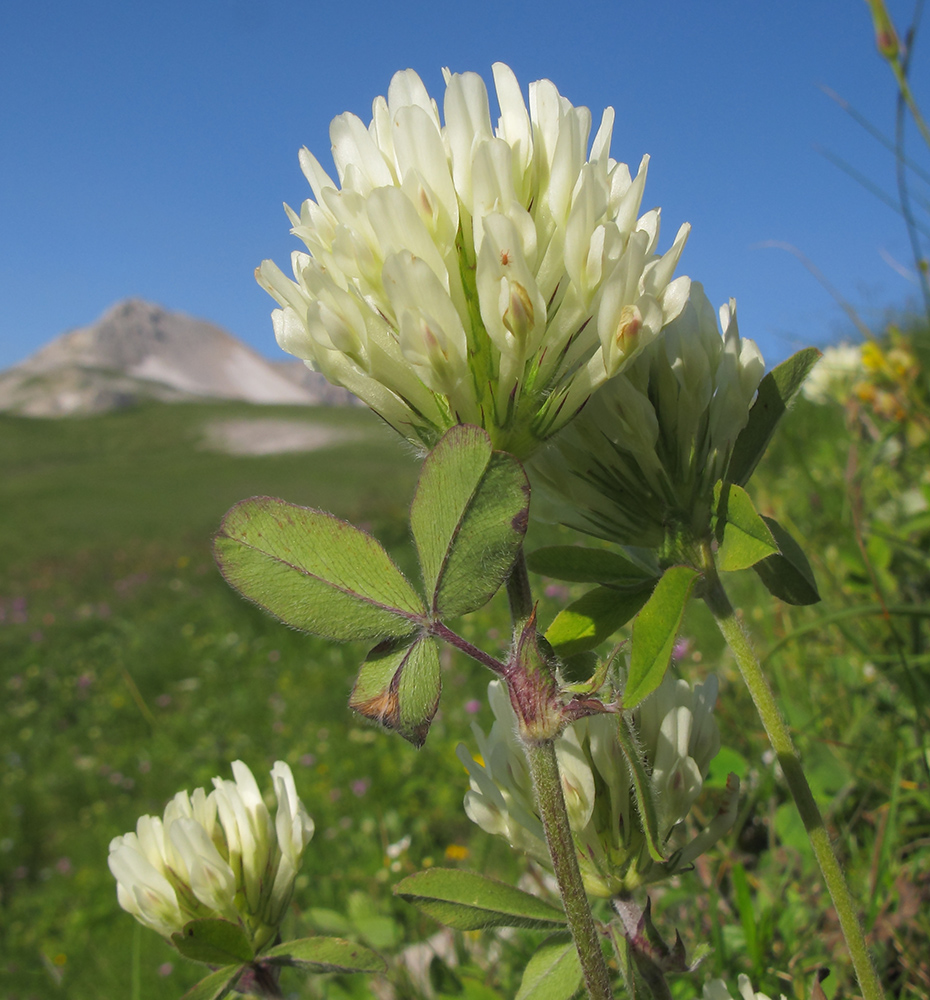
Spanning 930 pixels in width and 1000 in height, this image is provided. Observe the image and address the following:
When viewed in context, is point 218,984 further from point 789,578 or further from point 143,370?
point 143,370

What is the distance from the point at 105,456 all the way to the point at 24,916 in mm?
34288

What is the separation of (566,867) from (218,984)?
0.46 m

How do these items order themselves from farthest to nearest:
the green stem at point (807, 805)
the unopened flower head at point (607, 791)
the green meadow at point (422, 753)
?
the green meadow at point (422, 753) → the unopened flower head at point (607, 791) → the green stem at point (807, 805)

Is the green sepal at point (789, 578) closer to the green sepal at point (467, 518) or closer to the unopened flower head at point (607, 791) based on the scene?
the unopened flower head at point (607, 791)

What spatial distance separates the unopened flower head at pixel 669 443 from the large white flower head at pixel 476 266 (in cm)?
7

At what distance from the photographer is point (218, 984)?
0.79 meters

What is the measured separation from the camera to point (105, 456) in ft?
115

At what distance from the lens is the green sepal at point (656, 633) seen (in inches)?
22.6

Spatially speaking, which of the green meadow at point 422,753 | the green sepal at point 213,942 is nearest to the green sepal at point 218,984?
the green sepal at point 213,942

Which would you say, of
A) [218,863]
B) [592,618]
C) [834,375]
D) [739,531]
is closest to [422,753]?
[834,375]

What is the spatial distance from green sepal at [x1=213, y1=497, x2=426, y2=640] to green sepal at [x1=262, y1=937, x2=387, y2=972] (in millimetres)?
356

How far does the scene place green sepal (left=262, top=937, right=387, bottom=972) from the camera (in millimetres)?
766

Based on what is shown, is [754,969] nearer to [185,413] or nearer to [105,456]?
[105,456]

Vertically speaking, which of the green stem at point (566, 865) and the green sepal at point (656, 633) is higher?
the green sepal at point (656, 633)
